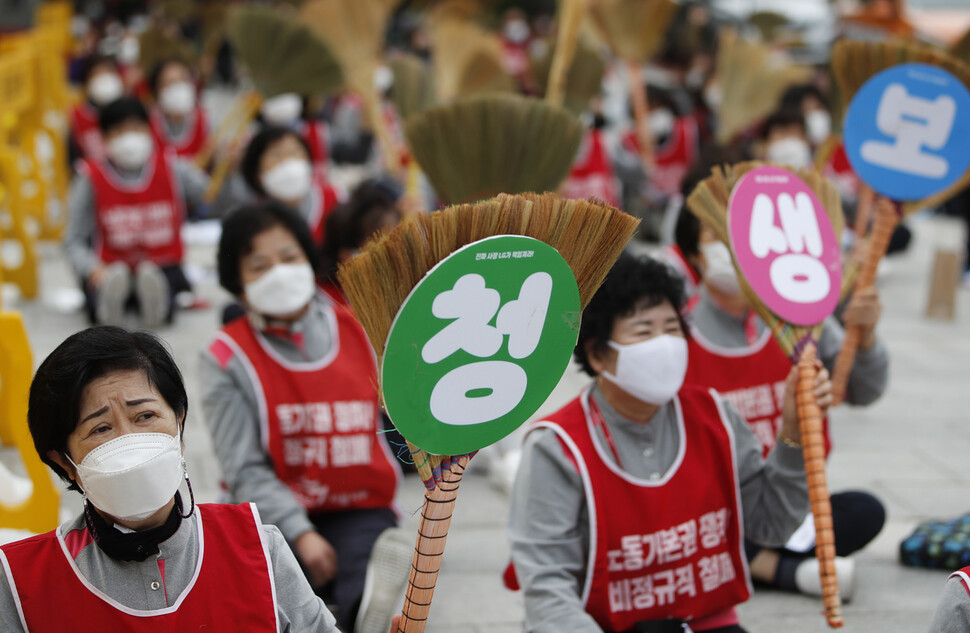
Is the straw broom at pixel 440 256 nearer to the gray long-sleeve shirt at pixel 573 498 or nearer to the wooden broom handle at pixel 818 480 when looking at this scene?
the gray long-sleeve shirt at pixel 573 498

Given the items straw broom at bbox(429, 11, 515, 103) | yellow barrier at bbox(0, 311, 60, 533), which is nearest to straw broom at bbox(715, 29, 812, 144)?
straw broom at bbox(429, 11, 515, 103)

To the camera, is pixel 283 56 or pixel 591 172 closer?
pixel 283 56

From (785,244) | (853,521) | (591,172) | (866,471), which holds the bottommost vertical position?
(866,471)

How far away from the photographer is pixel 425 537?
1.81m

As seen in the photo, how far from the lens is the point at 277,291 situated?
2912 millimetres

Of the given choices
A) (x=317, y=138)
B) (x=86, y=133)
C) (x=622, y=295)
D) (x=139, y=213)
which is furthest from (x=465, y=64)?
(x=622, y=295)

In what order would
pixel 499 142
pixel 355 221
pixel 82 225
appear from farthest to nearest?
pixel 82 225, pixel 355 221, pixel 499 142

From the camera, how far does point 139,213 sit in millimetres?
5766

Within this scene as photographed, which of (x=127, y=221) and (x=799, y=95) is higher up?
(x=799, y=95)

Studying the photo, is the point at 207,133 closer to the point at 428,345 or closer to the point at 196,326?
the point at 196,326

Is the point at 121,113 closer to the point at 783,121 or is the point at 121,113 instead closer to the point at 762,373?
the point at 783,121

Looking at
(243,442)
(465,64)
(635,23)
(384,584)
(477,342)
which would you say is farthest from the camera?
(635,23)

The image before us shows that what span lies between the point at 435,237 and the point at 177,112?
6.59 m

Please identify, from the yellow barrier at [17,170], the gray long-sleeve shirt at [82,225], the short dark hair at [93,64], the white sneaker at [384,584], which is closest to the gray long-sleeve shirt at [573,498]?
the white sneaker at [384,584]
